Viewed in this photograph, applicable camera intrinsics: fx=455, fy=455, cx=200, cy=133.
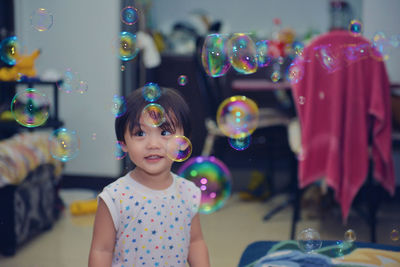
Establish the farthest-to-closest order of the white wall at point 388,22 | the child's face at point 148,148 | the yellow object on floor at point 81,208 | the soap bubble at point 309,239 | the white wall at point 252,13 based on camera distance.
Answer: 1. the white wall at point 252,13
2. the white wall at point 388,22
3. the yellow object on floor at point 81,208
4. the soap bubble at point 309,239
5. the child's face at point 148,148

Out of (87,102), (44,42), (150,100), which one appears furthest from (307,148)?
Answer: (44,42)

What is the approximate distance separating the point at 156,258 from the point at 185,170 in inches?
15.6

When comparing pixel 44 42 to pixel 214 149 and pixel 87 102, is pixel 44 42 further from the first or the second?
pixel 214 149

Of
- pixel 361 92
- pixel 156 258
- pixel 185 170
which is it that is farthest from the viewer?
pixel 361 92

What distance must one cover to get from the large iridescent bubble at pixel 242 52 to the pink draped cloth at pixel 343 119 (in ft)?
1.72

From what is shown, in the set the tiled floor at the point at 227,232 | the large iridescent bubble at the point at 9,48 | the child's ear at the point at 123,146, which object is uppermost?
the large iridescent bubble at the point at 9,48

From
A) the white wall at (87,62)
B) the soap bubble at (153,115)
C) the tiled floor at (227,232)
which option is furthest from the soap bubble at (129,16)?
the white wall at (87,62)

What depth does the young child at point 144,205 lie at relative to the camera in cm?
91

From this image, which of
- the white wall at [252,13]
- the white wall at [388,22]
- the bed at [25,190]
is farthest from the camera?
the white wall at [252,13]

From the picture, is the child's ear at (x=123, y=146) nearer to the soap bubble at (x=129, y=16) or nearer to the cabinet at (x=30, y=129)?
the soap bubble at (x=129, y=16)

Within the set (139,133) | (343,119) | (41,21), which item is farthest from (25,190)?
(343,119)

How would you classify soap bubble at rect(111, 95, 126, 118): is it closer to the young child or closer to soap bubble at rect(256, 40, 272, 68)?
the young child

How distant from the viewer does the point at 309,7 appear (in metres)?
4.38

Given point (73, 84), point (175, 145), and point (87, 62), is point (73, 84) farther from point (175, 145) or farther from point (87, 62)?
point (87, 62)
